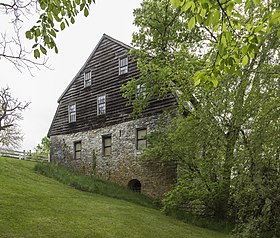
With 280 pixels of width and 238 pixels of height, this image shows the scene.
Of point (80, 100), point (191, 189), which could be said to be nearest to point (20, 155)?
point (80, 100)

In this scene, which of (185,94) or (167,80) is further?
(167,80)

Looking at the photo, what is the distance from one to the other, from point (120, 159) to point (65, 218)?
10.2 meters

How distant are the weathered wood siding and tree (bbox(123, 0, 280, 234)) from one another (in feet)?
12.9

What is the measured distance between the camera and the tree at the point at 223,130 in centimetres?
725

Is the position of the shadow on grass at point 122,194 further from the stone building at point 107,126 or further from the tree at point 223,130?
the stone building at point 107,126

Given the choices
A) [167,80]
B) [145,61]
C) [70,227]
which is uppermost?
[145,61]

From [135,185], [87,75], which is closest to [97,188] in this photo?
[135,185]

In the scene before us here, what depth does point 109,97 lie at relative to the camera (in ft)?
67.8

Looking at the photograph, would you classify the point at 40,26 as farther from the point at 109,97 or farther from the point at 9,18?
the point at 109,97

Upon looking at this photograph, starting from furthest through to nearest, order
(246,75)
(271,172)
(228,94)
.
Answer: (228,94) → (246,75) → (271,172)

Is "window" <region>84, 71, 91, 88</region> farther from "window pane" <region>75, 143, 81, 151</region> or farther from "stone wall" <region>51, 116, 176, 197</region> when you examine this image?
"window pane" <region>75, 143, 81, 151</region>

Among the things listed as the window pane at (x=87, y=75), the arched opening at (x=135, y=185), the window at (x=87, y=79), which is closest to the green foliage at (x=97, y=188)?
the arched opening at (x=135, y=185)

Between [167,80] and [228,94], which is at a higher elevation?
[167,80]

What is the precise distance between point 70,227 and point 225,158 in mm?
5588
